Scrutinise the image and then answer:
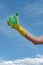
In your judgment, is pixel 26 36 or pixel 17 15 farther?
pixel 17 15

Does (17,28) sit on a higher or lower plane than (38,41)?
→ higher

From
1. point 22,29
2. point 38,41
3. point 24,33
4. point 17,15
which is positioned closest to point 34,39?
point 38,41

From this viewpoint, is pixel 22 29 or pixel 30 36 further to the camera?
pixel 22 29

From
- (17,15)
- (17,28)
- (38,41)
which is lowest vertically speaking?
(38,41)

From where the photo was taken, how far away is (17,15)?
213 inches

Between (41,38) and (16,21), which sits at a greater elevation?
(16,21)

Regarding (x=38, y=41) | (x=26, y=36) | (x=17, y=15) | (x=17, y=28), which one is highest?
(x=17, y=15)

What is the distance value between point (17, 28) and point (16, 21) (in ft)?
1.09

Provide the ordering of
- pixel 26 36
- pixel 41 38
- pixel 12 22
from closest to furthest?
1. pixel 41 38
2. pixel 26 36
3. pixel 12 22

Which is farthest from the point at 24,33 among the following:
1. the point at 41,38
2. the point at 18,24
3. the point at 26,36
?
the point at 41,38

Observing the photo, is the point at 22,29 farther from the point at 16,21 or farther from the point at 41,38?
the point at 41,38

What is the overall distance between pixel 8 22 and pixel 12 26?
0.89ft

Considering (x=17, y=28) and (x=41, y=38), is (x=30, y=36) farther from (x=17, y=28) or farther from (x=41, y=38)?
(x=17, y=28)

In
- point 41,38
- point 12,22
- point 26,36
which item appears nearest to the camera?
point 41,38
